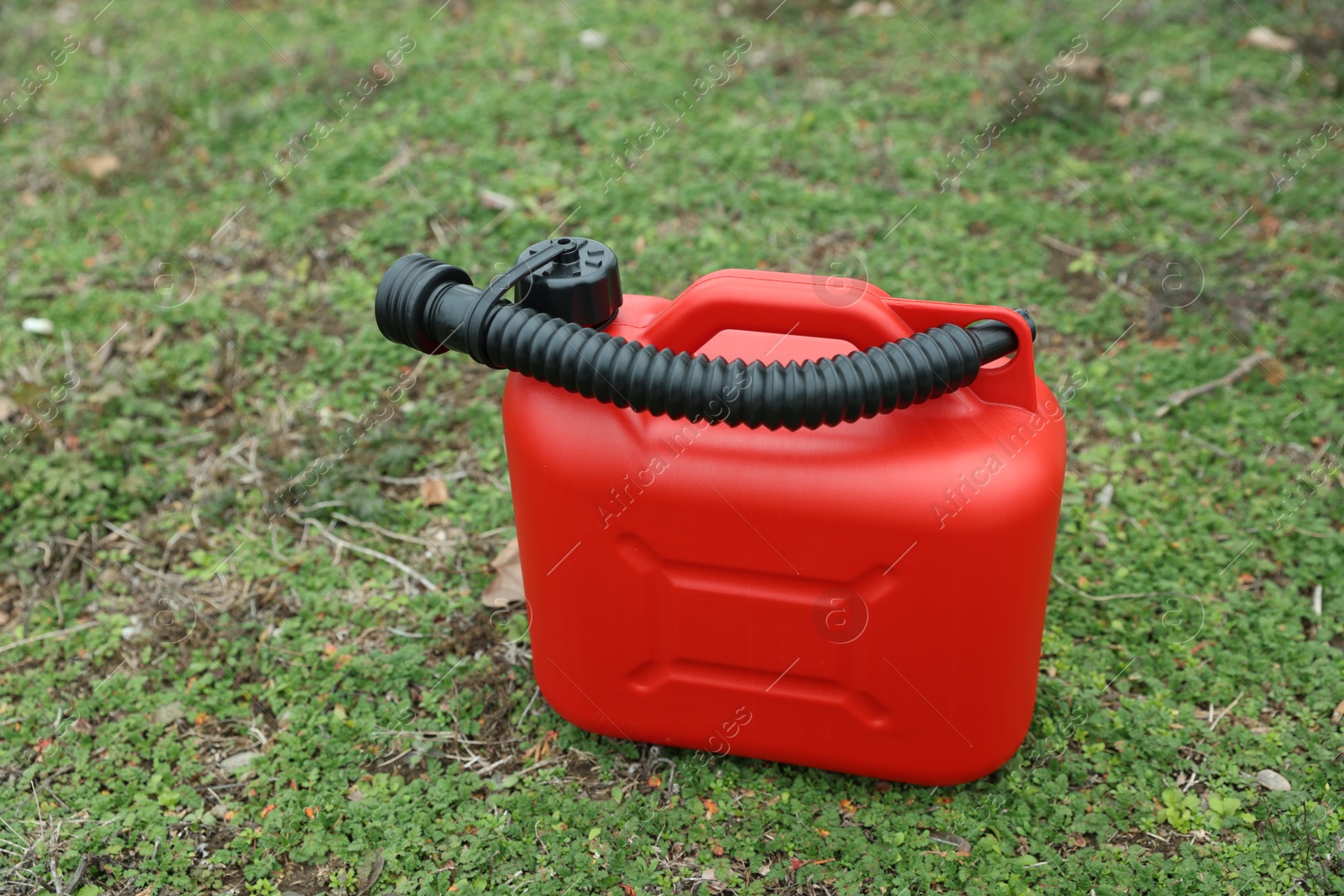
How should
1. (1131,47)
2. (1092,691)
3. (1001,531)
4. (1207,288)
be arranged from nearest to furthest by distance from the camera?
1. (1001,531)
2. (1092,691)
3. (1207,288)
4. (1131,47)

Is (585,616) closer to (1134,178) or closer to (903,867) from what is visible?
(903,867)

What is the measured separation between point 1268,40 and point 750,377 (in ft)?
13.1

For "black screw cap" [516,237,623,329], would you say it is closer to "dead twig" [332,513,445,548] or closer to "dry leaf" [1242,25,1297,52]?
"dead twig" [332,513,445,548]

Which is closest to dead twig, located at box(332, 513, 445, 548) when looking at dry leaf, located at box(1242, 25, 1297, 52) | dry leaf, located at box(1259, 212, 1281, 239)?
dry leaf, located at box(1259, 212, 1281, 239)

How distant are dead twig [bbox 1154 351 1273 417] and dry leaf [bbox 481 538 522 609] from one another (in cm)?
186

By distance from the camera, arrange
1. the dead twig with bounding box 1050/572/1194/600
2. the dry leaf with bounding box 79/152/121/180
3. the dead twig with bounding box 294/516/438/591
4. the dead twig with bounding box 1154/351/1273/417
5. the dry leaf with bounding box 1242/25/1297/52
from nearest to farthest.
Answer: the dead twig with bounding box 1050/572/1194/600 < the dead twig with bounding box 294/516/438/591 < the dead twig with bounding box 1154/351/1273/417 < the dry leaf with bounding box 79/152/121/180 < the dry leaf with bounding box 1242/25/1297/52

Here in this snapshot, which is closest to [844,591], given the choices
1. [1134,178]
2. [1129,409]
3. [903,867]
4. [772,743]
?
[772,743]

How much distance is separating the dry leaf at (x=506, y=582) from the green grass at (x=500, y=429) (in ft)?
0.19

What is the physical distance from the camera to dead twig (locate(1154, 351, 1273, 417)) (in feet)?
9.71

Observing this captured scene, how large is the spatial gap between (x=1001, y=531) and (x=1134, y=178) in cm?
261

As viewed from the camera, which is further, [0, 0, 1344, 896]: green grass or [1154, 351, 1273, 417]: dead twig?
[1154, 351, 1273, 417]: dead twig

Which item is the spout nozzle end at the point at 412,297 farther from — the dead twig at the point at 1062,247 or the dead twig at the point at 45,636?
the dead twig at the point at 1062,247

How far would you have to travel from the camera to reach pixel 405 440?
297 centimetres

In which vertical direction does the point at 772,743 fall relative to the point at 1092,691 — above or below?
above
